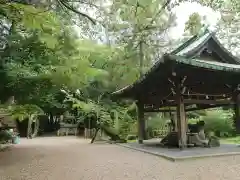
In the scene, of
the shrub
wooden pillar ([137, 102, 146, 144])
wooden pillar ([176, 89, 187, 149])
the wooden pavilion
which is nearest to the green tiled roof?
the wooden pavilion

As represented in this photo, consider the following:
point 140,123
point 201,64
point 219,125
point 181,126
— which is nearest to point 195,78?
point 201,64

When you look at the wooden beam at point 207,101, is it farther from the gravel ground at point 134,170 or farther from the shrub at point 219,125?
the shrub at point 219,125

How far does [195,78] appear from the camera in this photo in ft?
33.2

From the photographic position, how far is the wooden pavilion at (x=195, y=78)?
8.98 meters

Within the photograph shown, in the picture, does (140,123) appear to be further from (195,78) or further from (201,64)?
(201,64)

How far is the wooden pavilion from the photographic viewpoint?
8.98 m

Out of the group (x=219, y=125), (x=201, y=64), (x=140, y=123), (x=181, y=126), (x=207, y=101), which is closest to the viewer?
(x=201, y=64)

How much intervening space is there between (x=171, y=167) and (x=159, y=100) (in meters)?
5.60

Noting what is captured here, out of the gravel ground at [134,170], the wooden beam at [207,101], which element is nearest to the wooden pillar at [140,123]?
the wooden beam at [207,101]

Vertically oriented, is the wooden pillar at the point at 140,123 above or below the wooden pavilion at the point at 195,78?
below

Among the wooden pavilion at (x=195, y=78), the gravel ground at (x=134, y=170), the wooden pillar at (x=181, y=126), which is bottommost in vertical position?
the gravel ground at (x=134, y=170)

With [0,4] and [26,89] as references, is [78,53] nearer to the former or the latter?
[26,89]

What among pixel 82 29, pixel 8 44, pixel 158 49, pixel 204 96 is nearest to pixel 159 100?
pixel 204 96

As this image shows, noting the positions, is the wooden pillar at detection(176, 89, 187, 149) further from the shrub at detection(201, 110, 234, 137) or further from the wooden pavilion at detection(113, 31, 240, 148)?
the shrub at detection(201, 110, 234, 137)
